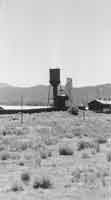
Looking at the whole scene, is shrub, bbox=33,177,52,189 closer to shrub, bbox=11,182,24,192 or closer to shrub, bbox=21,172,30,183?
shrub, bbox=11,182,24,192

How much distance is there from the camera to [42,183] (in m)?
9.98

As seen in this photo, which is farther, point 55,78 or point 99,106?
point 99,106

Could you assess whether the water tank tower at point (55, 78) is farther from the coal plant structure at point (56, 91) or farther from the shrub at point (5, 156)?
the shrub at point (5, 156)

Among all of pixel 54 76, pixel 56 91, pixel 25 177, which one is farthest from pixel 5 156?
pixel 54 76

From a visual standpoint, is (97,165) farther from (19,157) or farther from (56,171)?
(19,157)

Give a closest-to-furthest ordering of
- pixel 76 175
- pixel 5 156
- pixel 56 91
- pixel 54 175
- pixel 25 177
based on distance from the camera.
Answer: pixel 25 177, pixel 76 175, pixel 54 175, pixel 5 156, pixel 56 91

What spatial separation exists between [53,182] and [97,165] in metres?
3.29

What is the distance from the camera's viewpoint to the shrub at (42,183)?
9.85 metres

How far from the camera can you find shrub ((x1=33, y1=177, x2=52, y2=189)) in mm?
9852

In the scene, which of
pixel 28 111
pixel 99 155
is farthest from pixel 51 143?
pixel 28 111

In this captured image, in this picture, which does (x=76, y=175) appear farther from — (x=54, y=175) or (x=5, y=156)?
(x=5, y=156)

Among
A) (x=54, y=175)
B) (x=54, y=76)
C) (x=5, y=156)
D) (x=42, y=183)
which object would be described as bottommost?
(x=54, y=76)

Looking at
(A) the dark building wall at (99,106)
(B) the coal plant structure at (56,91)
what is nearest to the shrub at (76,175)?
(B) the coal plant structure at (56,91)

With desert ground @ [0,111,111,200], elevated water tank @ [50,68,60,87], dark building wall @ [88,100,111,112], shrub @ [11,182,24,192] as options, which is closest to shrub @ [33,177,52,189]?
desert ground @ [0,111,111,200]
